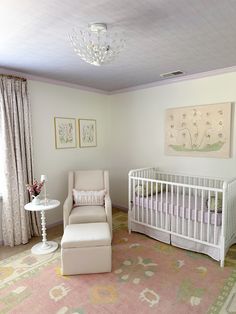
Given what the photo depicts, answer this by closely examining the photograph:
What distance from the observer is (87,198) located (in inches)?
135

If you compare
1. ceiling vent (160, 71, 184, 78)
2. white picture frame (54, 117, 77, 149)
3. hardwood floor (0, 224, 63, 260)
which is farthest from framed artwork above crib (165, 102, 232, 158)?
hardwood floor (0, 224, 63, 260)

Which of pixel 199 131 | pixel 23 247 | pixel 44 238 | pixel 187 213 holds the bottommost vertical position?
pixel 23 247

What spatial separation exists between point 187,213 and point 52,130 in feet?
8.09

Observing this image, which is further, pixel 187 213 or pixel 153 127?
pixel 153 127

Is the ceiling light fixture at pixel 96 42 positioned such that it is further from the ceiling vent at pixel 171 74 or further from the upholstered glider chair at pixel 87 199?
the upholstered glider chair at pixel 87 199

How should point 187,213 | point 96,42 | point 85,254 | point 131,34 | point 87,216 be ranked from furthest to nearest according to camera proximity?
point 87,216
point 187,213
point 85,254
point 96,42
point 131,34

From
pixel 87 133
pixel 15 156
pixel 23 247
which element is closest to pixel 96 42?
pixel 15 156

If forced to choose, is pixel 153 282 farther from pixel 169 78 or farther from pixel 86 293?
pixel 169 78

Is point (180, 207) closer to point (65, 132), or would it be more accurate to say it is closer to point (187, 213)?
point (187, 213)

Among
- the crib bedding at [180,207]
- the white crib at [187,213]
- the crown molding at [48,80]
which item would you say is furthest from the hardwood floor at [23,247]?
the crown molding at [48,80]

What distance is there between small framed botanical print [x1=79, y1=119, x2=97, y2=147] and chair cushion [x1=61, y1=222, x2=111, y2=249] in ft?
6.21

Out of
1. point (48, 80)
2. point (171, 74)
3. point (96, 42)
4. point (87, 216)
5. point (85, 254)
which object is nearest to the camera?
point (96, 42)

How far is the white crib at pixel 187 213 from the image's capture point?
258 centimetres

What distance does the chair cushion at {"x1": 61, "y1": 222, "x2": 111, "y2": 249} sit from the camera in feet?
7.82
